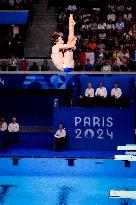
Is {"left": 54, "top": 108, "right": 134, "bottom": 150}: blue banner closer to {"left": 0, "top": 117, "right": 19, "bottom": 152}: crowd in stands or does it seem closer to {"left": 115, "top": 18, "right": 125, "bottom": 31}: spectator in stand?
{"left": 0, "top": 117, "right": 19, "bottom": 152}: crowd in stands

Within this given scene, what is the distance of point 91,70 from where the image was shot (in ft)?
63.0

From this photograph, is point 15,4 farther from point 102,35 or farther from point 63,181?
point 63,181

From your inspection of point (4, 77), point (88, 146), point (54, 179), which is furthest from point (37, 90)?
point (54, 179)

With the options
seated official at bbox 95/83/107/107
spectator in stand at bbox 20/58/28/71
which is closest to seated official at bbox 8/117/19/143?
spectator in stand at bbox 20/58/28/71

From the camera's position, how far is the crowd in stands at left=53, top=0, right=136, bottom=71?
19.4 m

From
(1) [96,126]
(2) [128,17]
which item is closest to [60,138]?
(1) [96,126]

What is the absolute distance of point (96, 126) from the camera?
1719cm

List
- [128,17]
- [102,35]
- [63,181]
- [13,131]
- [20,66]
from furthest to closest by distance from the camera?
[128,17] < [102,35] < [20,66] < [13,131] < [63,181]

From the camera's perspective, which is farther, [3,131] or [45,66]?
[45,66]

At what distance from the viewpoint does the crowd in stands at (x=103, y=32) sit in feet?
63.8

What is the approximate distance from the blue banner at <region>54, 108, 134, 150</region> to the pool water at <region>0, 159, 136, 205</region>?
2318 millimetres

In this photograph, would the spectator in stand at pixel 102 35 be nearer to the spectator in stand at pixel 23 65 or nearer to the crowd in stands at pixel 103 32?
the crowd in stands at pixel 103 32

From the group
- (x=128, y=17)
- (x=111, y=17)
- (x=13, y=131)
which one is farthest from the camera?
(x=111, y=17)

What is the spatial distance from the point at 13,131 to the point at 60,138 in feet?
6.20
